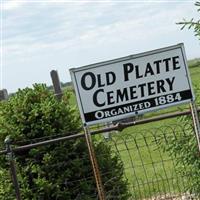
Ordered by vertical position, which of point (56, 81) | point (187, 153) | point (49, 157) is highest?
point (56, 81)

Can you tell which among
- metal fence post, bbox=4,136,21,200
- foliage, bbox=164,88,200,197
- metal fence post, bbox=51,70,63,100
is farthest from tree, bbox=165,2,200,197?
metal fence post, bbox=51,70,63,100

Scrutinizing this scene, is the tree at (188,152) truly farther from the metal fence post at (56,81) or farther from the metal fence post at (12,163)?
the metal fence post at (56,81)

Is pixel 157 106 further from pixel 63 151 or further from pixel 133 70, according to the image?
pixel 63 151

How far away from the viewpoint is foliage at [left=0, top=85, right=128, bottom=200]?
5805mm

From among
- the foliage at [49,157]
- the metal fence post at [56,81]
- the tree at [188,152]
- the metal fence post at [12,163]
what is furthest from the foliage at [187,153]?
the metal fence post at [56,81]

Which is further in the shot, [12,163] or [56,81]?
[56,81]

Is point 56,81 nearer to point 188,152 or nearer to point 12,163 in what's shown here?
point 188,152

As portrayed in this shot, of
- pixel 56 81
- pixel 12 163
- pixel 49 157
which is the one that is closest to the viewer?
pixel 12 163

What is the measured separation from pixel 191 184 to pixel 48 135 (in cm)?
188

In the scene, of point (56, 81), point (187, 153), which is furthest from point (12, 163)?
point (56, 81)

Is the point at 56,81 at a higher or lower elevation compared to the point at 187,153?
higher

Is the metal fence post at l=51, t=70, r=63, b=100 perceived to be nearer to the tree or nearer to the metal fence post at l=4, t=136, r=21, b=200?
the tree

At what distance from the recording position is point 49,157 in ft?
19.0

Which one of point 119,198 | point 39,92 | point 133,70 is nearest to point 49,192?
point 119,198
